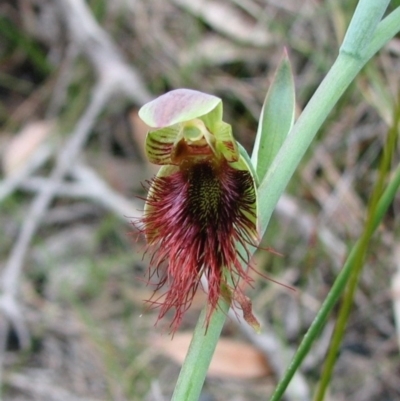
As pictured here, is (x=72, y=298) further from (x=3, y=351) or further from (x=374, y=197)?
(x=374, y=197)

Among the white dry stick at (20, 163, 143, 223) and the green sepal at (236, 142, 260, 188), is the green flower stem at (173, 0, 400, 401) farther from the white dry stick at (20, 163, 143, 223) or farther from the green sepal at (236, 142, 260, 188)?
the white dry stick at (20, 163, 143, 223)

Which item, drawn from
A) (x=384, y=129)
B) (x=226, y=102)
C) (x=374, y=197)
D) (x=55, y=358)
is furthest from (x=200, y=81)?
(x=374, y=197)

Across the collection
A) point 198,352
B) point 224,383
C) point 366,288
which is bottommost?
point 224,383

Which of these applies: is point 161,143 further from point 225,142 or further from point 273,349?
point 273,349

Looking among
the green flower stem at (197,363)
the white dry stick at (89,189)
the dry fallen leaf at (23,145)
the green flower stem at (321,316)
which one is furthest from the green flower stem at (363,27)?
the dry fallen leaf at (23,145)

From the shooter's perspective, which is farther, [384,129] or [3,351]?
[384,129]

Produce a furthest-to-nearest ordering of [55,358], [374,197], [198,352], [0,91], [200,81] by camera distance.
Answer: [0,91], [200,81], [55,358], [374,197], [198,352]

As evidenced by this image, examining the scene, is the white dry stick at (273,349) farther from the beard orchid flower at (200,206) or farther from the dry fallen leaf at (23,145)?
the dry fallen leaf at (23,145)
